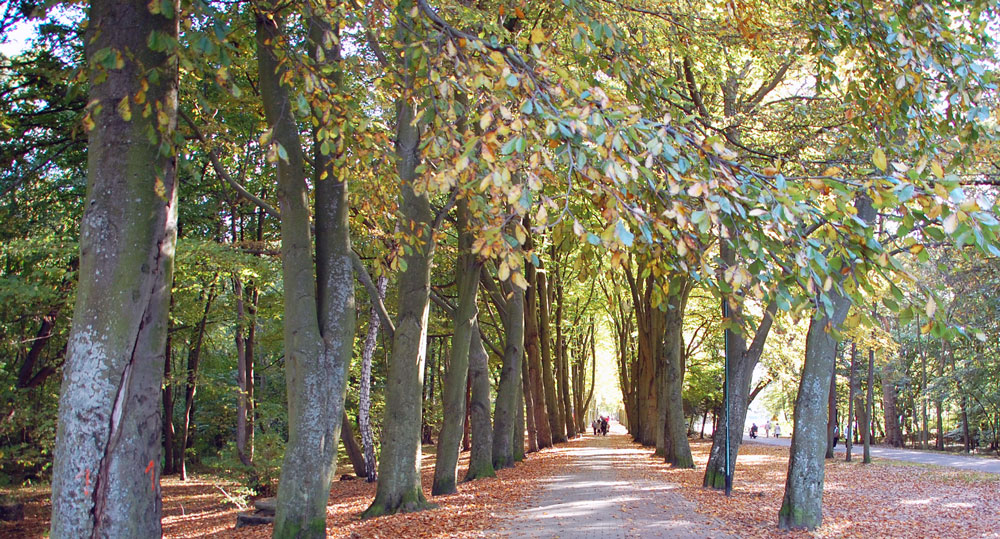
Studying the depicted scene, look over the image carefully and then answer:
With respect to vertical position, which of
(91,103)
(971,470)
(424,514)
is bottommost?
(971,470)

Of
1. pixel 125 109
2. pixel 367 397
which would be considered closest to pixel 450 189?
pixel 125 109

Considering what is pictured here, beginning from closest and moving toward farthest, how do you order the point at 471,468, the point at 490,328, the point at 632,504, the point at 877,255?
the point at 877,255
the point at 632,504
the point at 471,468
the point at 490,328

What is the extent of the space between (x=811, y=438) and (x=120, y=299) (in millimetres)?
9077

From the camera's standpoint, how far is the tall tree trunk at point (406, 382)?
10531mm

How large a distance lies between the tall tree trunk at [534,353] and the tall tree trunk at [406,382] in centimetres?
940

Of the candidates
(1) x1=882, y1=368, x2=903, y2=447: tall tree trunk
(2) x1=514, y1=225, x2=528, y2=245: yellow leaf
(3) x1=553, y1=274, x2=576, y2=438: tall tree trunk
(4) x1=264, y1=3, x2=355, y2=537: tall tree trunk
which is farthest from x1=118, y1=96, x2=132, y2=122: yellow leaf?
(1) x1=882, y1=368, x2=903, y2=447: tall tree trunk

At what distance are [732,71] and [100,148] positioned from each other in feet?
39.3

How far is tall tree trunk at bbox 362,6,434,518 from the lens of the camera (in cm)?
1053

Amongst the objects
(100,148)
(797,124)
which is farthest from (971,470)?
(100,148)

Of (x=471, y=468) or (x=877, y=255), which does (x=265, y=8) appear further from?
(x=471, y=468)

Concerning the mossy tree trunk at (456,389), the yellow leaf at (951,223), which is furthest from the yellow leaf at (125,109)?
the mossy tree trunk at (456,389)

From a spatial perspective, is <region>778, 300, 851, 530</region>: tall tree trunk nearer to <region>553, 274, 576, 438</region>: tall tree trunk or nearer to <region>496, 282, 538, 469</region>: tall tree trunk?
<region>496, 282, 538, 469</region>: tall tree trunk

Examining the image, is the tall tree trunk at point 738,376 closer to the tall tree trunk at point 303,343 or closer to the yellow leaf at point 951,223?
the tall tree trunk at point 303,343

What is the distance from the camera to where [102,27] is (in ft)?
15.4
